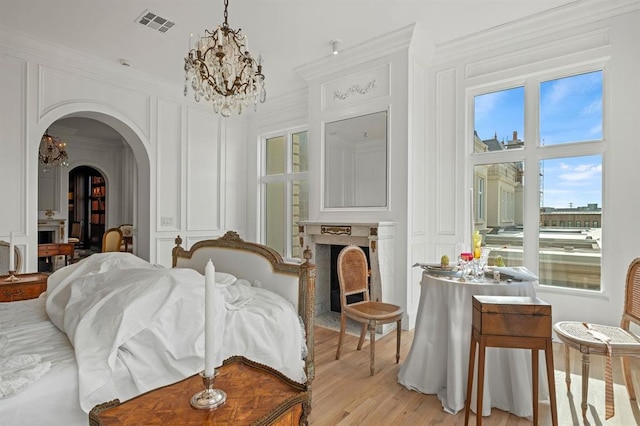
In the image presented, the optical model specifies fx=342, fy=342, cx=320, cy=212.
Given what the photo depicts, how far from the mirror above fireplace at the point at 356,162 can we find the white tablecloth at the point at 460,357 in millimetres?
1875

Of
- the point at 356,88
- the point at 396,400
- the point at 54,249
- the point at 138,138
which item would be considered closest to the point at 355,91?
the point at 356,88

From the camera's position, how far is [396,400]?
7.73ft

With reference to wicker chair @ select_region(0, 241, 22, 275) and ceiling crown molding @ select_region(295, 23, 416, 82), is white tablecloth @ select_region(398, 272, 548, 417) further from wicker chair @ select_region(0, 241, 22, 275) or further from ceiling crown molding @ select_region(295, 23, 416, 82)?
wicker chair @ select_region(0, 241, 22, 275)

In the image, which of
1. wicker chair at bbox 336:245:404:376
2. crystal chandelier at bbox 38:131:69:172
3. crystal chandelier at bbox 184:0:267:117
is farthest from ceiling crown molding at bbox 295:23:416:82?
crystal chandelier at bbox 38:131:69:172

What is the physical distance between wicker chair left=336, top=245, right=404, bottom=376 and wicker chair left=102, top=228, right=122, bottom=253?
4.52 metres

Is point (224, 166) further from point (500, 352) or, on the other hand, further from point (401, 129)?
point (500, 352)

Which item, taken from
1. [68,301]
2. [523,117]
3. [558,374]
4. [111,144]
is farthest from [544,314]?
[111,144]

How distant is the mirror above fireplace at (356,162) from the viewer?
13.6 ft

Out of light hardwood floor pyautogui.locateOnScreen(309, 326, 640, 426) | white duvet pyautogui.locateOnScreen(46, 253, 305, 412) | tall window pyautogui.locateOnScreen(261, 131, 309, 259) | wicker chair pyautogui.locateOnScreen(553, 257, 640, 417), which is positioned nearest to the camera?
white duvet pyautogui.locateOnScreen(46, 253, 305, 412)

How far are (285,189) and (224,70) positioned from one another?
329 cm

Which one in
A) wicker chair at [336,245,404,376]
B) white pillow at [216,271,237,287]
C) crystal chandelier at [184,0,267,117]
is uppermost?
crystal chandelier at [184,0,267,117]

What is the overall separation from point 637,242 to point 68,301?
4.49 metres

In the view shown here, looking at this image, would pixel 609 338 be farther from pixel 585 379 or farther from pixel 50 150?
pixel 50 150

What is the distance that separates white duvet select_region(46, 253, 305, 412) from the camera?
4.96 ft
